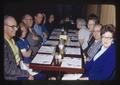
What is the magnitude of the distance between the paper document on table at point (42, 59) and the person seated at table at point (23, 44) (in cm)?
7

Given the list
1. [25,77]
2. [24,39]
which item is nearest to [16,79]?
[25,77]

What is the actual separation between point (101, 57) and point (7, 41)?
117cm

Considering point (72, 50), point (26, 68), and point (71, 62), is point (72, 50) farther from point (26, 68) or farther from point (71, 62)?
point (26, 68)

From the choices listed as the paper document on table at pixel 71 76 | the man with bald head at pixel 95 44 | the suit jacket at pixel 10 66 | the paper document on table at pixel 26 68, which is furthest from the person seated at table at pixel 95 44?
the suit jacket at pixel 10 66

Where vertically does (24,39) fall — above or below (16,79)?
above

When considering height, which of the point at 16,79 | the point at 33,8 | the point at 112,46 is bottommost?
the point at 16,79

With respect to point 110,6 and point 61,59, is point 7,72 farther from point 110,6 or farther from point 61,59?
point 110,6

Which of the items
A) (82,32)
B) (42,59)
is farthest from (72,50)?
(42,59)

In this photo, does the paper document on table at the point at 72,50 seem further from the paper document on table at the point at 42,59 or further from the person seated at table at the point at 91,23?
the paper document on table at the point at 42,59

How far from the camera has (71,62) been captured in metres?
6.41

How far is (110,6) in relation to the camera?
6.40 m

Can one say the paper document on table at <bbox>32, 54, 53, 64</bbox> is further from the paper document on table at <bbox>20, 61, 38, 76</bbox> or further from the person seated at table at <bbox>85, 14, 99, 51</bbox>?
the person seated at table at <bbox>85, 14, 99, 51</bbox>

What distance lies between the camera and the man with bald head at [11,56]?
20.9ft

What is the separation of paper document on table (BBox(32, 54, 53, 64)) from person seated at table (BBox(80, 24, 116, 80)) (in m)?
0.45
